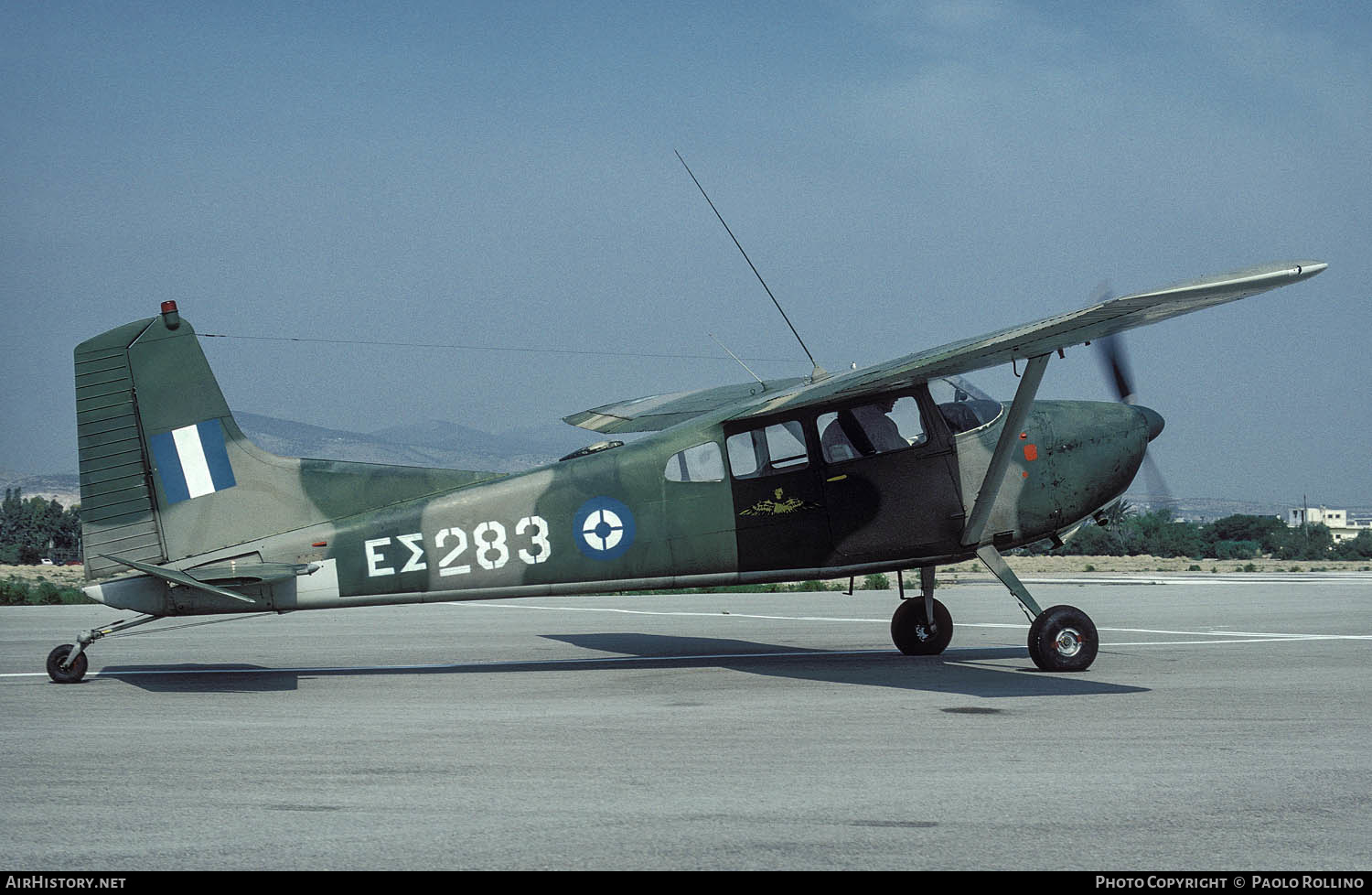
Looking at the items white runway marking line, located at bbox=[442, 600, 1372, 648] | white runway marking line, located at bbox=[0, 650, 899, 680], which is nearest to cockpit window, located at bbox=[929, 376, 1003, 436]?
white runway marking line, located at bbox=[0, 650, 899, 680]

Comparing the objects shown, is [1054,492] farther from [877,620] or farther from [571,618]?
[571,618]

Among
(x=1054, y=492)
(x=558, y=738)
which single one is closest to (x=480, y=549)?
(x=558, y=738)

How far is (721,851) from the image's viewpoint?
16.6 ft

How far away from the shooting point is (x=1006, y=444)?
11914mm

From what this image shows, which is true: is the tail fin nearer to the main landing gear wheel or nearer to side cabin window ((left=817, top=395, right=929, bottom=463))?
side cabin window ((left=817, top=395, right=929, bottom=463))

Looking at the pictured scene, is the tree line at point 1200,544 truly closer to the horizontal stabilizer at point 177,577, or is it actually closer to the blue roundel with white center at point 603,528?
the blue roundel with white center at point 603,528

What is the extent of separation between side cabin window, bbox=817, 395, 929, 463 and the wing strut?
0.91 m

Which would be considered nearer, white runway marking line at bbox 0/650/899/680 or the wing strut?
the wing strut

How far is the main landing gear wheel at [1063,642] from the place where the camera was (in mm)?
11891

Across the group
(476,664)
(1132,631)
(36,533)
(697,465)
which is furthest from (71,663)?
(36,533)

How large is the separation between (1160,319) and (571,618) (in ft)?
43.2

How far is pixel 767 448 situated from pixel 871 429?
115 centimetres

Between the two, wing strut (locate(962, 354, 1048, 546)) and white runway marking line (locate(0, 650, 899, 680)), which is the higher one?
wing strut (locate(962, 354, 1048, 546))

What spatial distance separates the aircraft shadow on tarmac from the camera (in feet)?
36.7
